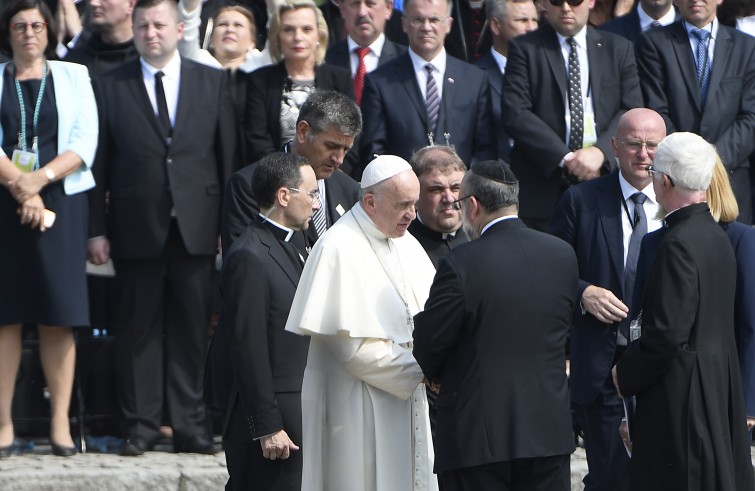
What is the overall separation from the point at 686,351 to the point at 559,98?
10.7ft

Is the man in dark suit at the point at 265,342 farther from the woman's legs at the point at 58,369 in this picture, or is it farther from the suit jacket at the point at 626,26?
the suit jacket at the point at 626,26

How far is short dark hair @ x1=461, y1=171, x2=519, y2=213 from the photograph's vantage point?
5.96m

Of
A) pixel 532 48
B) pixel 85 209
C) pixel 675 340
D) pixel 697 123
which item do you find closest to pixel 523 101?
pixel 532 48

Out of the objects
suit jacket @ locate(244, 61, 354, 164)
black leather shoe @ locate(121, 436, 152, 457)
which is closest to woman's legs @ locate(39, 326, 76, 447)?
black leather shoe @ locate(121, 436, 152, 457)

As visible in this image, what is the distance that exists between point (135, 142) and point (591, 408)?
122 inches

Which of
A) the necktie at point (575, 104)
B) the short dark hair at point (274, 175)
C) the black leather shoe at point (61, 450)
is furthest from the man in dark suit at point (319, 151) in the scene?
the necktie at point (575, 104)


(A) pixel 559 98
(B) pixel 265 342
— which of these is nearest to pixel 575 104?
(A) pixel 559 98

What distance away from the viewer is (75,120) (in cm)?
845

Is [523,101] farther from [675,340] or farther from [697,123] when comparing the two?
[675,340]

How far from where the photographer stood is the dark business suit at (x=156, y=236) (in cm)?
852

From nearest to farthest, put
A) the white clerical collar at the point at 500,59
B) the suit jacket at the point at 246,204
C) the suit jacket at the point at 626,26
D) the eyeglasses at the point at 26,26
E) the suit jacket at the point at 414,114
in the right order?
the suit jacket at the point at 246,204 < the eyeglasses at the point at 26,26 < the suit jacket at the point at 414,114 < the white clerical collar at the point at 500,59 < the suit jacket at the point at 626,26

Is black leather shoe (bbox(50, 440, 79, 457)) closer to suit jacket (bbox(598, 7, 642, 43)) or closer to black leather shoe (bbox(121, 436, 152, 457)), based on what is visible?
black leather shoe (bbox(121, 436, 152, 457))

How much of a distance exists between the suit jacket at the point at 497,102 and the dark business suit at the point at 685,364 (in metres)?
3.17

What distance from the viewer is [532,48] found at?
29.6 feet
